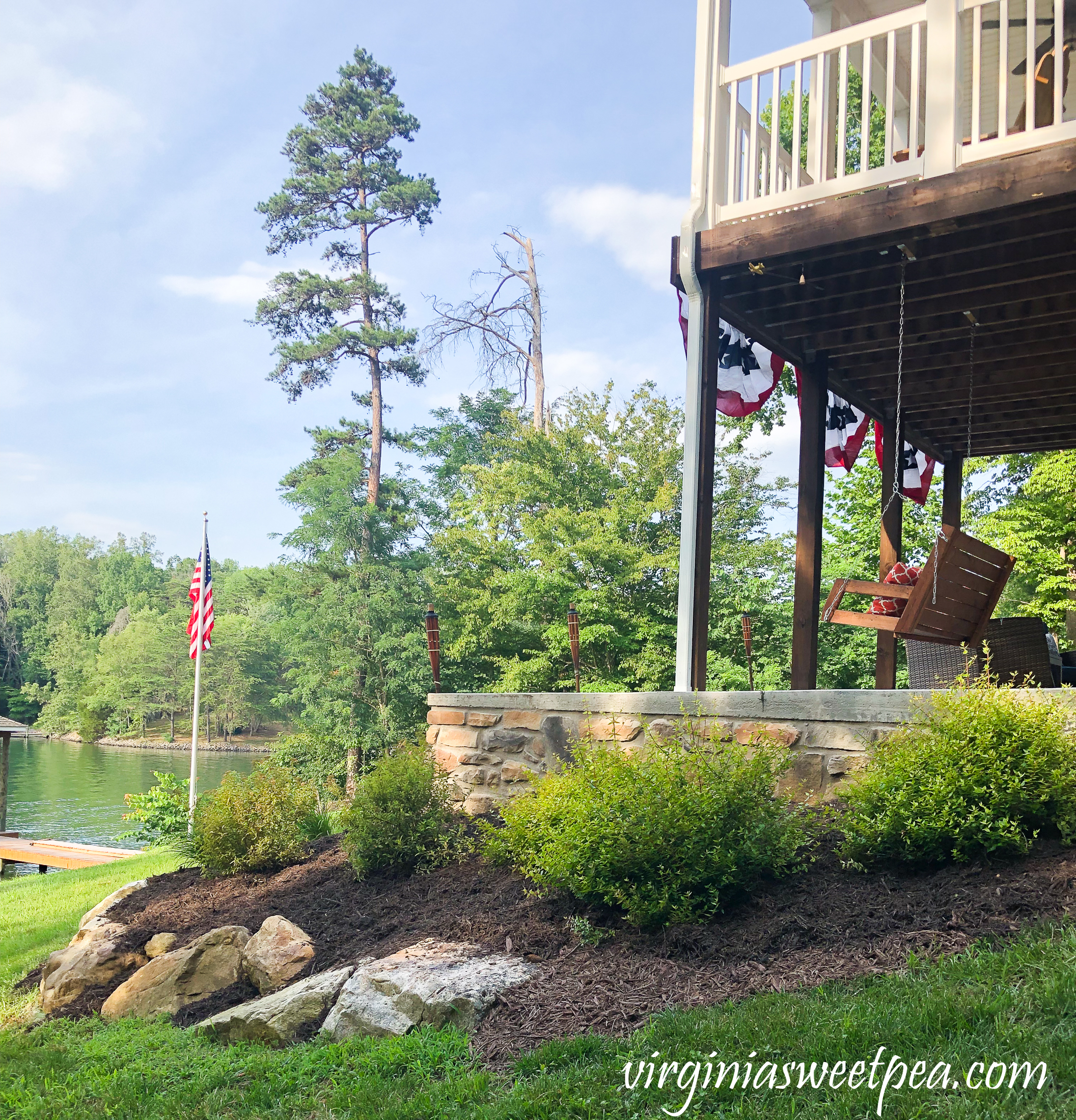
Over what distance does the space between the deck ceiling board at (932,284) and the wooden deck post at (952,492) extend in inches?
45.8

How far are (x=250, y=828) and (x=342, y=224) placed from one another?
18823 millimetres

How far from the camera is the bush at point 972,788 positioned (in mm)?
3289

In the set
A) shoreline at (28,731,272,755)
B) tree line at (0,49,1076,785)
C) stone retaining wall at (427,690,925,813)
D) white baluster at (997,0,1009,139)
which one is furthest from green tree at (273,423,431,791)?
shoreline at (28,731,272,755)

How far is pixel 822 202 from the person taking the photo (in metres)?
4.99

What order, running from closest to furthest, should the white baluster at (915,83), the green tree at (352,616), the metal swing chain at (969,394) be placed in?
the white baluster at (915,83) → the metal swing chain at (969,394) → the green tree at (352,616)

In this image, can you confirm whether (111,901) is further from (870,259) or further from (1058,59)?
(1058,59)

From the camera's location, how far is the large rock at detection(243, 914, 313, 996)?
13.5ft

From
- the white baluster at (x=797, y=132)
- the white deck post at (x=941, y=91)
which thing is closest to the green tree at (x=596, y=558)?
the white baluster at (x=797, y=132)

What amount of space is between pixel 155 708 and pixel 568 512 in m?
33.8

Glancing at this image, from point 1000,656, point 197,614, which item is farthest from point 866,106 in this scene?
point 197,614

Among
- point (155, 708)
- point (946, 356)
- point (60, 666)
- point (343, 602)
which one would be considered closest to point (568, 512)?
point (343, 602)

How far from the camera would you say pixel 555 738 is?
5262 mm

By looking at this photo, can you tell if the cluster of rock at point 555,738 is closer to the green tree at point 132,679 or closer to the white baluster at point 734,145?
the white baluster at point 734,145

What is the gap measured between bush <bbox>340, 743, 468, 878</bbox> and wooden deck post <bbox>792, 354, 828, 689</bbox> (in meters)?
2.47
